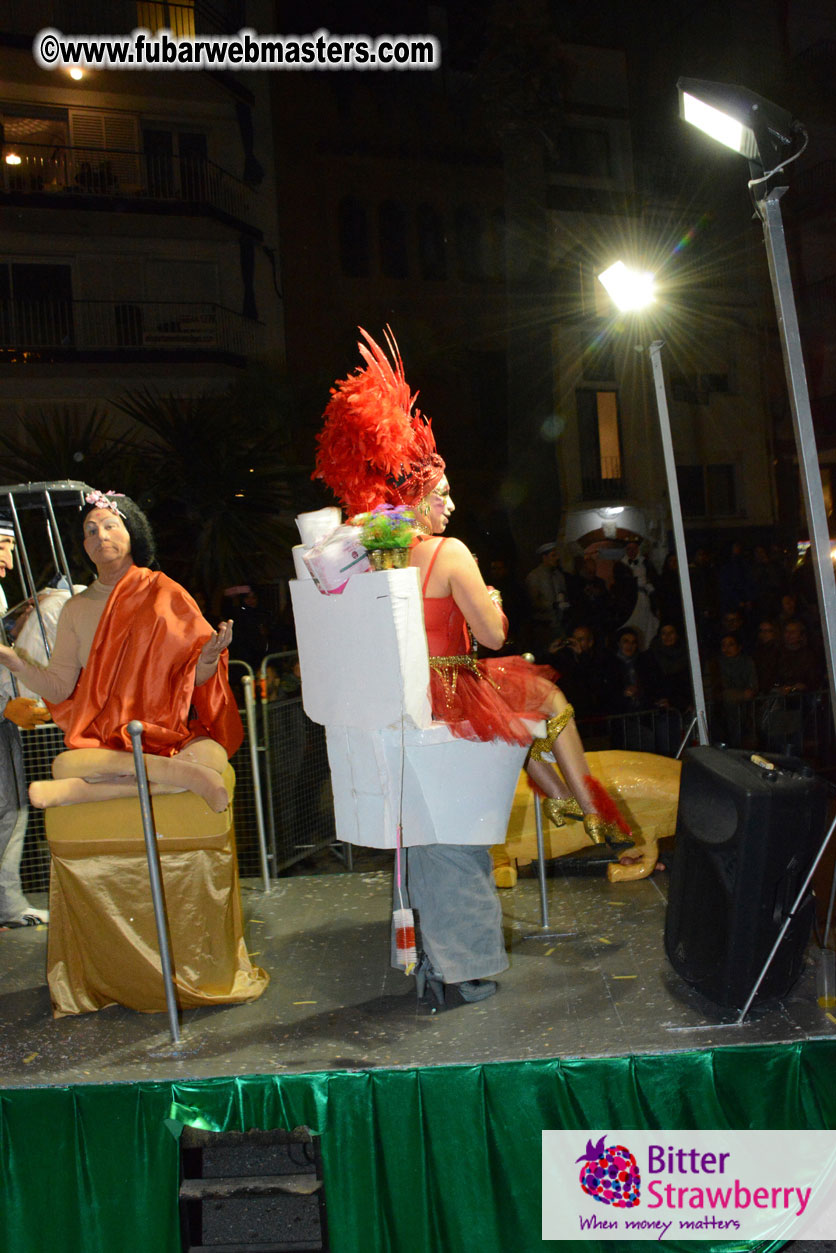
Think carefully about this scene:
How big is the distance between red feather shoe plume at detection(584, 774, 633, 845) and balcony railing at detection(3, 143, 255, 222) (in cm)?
909

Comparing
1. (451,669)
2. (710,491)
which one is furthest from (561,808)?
(710,491)

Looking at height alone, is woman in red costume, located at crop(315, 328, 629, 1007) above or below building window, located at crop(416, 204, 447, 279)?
below

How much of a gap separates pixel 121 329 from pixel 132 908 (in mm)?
9147

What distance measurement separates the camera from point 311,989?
3.37 metres

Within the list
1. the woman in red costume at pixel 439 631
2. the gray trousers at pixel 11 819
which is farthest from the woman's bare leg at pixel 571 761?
the gray trousers at pixel 11 819

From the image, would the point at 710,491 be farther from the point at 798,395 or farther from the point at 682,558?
the point at 798,395

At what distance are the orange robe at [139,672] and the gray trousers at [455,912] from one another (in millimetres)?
889

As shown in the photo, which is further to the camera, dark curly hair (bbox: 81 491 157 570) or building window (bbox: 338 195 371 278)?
building window (bbox: 338 195 371 278)

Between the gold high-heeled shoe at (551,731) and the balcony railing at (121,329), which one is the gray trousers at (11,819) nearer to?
the gold high-heeled shoe at (551,731)

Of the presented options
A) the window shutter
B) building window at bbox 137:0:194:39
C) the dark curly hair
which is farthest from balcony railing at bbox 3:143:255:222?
the dark curly hair

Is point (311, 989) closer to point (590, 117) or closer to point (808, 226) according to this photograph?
point (808, 226)

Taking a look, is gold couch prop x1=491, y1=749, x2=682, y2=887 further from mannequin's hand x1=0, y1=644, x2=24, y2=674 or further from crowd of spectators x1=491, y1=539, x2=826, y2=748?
crowd of spectators x1=491, y1=539, x2=826, y2=748

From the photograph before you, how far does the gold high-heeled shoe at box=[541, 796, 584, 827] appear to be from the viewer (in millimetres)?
3650

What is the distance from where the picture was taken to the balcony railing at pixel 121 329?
1071 cm
